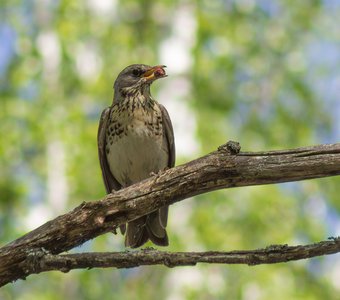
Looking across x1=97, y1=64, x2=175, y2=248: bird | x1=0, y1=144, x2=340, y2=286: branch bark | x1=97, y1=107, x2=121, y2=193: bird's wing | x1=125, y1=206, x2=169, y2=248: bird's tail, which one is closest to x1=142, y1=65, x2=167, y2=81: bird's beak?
x1=97, y1=64, x2=175, y2=248: bird

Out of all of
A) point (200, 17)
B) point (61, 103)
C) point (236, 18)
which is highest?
point (236, 18)

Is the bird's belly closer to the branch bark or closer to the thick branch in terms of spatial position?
the branch bark

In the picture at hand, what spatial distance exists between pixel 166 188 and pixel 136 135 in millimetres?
2118

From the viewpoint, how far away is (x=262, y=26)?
48.0 ft

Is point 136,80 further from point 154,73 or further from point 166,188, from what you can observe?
point 166,188

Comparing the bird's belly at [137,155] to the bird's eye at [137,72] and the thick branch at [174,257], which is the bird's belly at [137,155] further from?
the thick branch at [174,257]

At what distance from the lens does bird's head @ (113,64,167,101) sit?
24.6 ft

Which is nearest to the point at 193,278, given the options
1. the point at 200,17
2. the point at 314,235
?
the point at 314,235

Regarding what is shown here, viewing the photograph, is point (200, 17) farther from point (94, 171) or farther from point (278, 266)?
point (278, 266)

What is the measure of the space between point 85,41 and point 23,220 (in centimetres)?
400

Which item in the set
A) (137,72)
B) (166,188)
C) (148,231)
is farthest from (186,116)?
(166,188)

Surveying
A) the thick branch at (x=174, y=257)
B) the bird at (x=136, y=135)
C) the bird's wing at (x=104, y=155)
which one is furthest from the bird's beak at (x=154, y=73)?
the thick branch at (x=174, y=257)

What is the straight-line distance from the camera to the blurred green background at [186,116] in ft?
31.4

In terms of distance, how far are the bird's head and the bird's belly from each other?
22.1 inches
